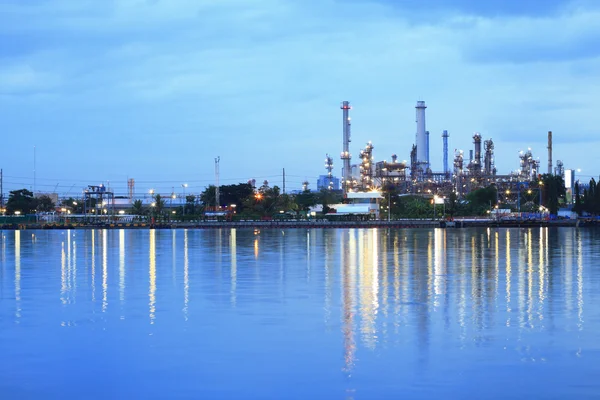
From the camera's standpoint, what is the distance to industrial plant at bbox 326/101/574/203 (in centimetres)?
16550

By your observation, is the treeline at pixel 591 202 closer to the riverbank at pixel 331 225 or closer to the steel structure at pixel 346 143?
the riverbank at pixel 331 225

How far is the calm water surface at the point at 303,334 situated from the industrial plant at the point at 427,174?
130m

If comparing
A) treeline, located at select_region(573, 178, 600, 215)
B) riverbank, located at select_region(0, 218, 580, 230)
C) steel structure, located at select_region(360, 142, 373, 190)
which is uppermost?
steel structure, located at select_region(360, 142, 373, 190)

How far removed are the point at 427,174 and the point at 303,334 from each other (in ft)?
525

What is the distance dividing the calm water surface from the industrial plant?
129950 millimetres

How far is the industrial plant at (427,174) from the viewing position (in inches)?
6516

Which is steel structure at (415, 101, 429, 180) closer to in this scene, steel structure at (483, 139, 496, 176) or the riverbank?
steel structure at (483, 139, 496, 176)

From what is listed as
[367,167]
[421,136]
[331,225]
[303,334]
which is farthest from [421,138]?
[303,334]

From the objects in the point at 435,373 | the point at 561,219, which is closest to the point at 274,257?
the point at 435,373

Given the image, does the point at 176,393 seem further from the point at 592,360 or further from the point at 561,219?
the point at 561,219

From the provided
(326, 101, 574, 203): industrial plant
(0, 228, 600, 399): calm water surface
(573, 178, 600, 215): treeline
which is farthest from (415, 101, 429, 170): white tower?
(0, 228, 600, 399): calm water surface

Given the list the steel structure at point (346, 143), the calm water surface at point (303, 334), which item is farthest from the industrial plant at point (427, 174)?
the calm water surface at point (303, 334)

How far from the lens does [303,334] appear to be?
21.1m

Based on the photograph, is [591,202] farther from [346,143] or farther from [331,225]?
[346,143]
